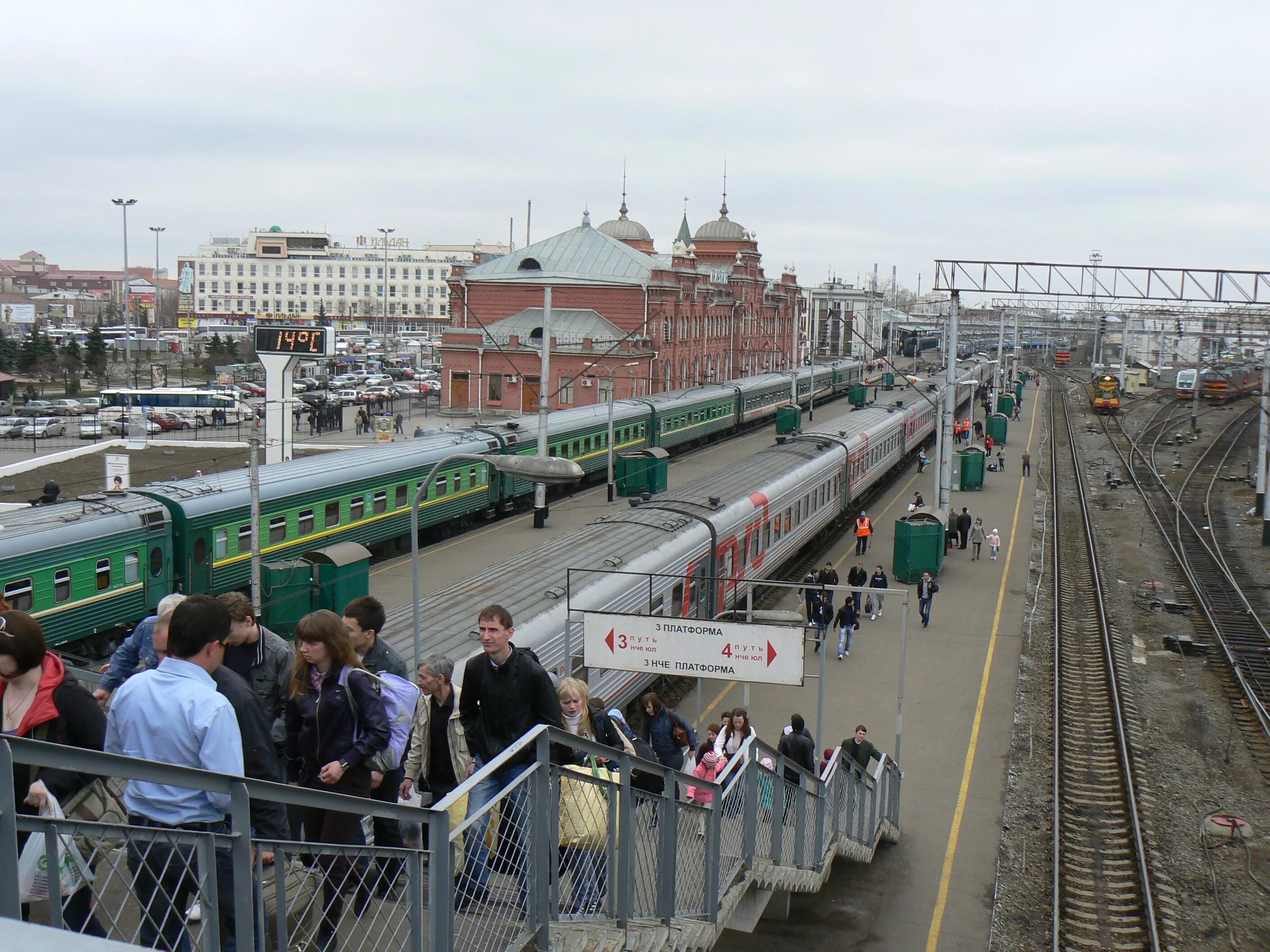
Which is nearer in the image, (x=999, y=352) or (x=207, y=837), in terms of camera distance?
(x=207, y=837)

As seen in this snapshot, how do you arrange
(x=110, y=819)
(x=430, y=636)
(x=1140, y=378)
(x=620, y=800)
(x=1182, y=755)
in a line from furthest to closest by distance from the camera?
(x=1140, y=378), (x=1182, y=755), (x=430, y=636), (x=620, y=800), (x=110, y=819)

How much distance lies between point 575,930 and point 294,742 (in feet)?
5.66

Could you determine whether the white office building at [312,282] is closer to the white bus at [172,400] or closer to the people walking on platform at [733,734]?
the white bus at [172,400]

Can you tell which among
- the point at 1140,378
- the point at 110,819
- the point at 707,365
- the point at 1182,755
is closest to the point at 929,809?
the point at 1182,755

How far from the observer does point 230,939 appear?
152 inches

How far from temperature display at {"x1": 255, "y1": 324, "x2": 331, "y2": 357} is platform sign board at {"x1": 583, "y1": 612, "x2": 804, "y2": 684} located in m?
23.9

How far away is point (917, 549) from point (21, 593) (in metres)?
18.9

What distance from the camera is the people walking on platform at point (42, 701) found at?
4.24 meters

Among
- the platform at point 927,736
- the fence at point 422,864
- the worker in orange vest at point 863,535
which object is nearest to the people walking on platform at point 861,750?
the platform at point 927,736

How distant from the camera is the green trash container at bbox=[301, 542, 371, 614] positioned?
2055cm

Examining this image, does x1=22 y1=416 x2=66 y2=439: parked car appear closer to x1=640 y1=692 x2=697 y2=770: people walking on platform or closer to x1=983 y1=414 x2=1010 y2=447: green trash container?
x1=983 y1=414 x2=1010 y2=447: green trash container

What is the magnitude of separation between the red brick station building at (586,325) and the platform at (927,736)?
24967mm

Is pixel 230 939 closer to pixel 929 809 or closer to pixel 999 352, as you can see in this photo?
pixel 929 809

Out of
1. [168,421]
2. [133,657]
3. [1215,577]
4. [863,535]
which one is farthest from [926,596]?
[168,421]
